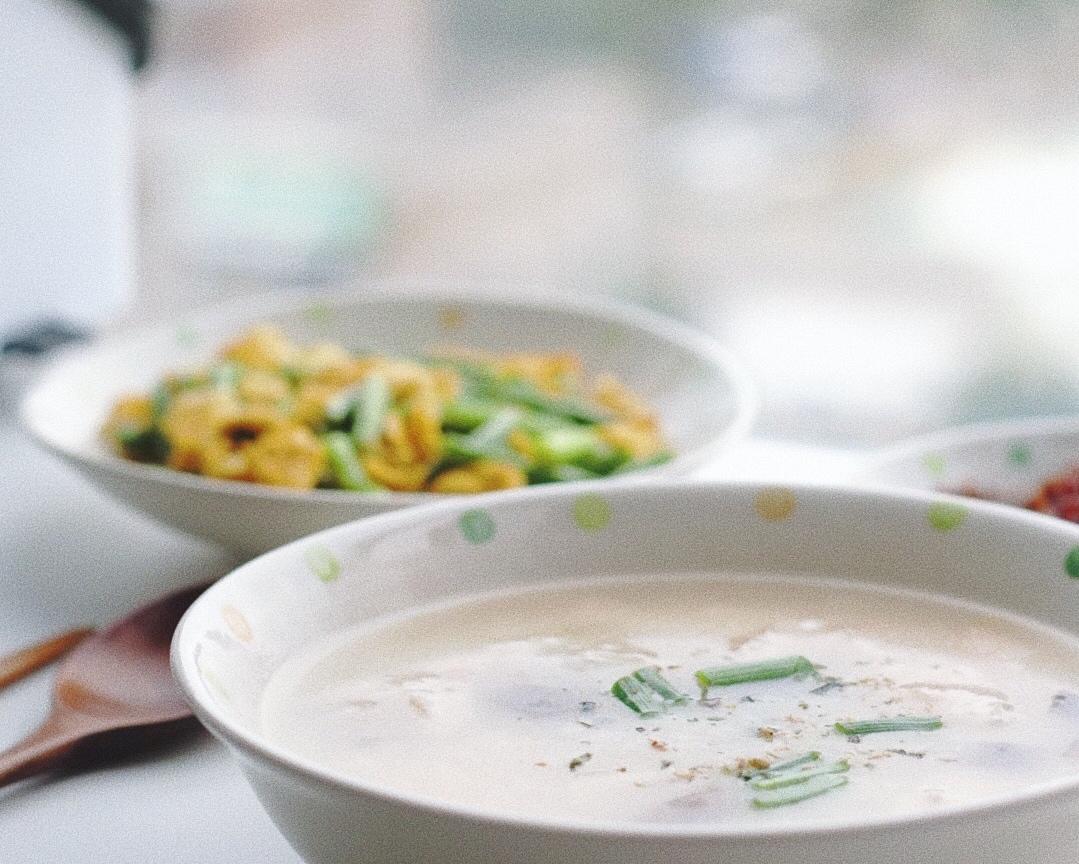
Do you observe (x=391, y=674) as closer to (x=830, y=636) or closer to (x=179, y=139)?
(x=830, y=636)

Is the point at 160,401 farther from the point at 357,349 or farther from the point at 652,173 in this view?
the point at 652,173

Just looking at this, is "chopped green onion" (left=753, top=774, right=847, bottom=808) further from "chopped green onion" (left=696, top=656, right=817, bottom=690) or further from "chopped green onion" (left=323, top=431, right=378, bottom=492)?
"chopped green onion" (left=323, top=431, right=378, bottom=492)

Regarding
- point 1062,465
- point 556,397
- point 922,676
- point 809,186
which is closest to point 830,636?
point 922,676

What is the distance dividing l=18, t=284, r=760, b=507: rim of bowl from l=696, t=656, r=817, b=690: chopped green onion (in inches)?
7.0

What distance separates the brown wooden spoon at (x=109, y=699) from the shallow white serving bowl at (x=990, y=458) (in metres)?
0.48

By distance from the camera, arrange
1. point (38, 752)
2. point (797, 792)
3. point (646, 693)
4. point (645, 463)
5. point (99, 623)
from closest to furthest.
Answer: point (797, 792)
point (646, 693)
point (38, 752)
point (99, 623)
point (645, 463)

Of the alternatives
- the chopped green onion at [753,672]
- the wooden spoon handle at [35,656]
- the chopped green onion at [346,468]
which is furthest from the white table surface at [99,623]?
the chopped green onion at [753,672]

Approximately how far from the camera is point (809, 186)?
254cm

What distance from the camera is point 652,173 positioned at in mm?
2605

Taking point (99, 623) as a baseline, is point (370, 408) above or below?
above

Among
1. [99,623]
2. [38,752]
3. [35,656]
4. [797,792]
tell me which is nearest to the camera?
[797,792]

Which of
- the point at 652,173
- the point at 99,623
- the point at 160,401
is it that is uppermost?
the point at 652,173

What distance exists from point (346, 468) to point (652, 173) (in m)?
1.56

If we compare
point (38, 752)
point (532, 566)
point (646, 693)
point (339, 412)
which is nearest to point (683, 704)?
point (646, 693)
